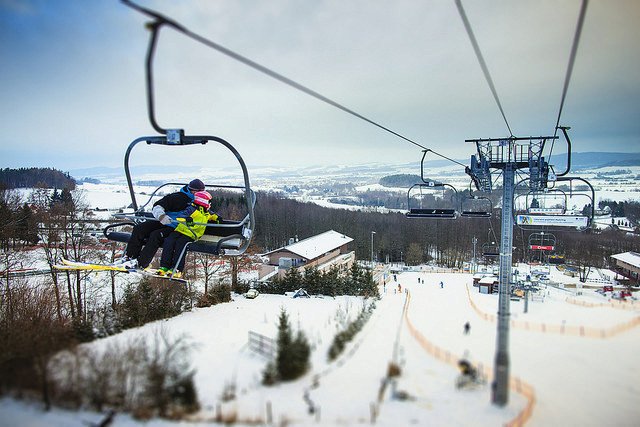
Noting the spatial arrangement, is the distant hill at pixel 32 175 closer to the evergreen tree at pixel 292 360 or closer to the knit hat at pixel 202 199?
the knit hat at pixel 202 199

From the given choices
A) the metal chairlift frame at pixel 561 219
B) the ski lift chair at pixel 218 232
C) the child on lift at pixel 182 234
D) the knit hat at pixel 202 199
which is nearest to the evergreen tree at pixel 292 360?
the ski lift chair at pixel 218 232

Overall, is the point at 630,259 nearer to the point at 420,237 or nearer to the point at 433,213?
the point at 420,237

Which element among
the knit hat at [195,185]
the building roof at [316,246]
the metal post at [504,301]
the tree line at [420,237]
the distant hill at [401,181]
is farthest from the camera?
the distant hill at [401,181]

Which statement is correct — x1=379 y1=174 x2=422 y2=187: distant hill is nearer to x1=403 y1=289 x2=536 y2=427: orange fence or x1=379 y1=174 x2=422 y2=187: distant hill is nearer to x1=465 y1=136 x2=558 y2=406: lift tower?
x1=465 y1=136 x2=558 y2=406: lift tower

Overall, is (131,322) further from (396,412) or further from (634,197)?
(634,197)

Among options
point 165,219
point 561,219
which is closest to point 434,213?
point 561,219

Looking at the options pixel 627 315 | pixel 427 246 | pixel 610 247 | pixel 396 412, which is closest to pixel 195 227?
pixel 396 412
